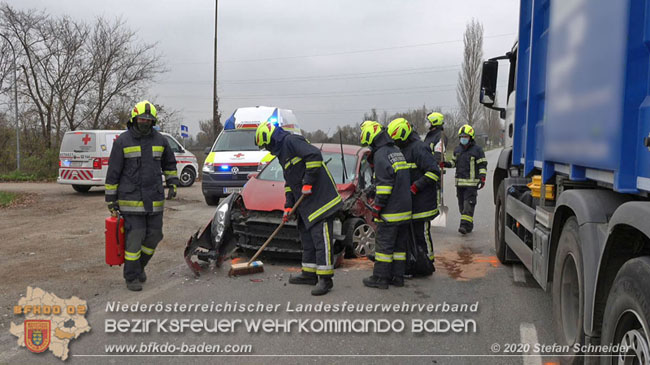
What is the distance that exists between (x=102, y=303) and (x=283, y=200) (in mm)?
2323

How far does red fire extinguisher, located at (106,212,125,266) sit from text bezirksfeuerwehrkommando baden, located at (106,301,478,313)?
648 millimetres

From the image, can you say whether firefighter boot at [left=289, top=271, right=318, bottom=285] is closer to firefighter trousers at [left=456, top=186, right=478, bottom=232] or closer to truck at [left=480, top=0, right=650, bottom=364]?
truck at [left=480, top=0, right=650, bottom=364]

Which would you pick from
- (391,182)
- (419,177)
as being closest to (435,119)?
(419,177)

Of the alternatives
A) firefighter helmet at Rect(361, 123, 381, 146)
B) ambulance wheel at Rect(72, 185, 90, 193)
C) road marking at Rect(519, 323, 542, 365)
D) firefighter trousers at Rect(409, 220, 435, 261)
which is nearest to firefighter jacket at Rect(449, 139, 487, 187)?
firefighter trousers at Rect(409, 220, 435, 261)

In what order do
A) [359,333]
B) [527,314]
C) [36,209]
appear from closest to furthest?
[359,333] → [527,314] → [36,209]

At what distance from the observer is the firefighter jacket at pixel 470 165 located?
8625 millimetres

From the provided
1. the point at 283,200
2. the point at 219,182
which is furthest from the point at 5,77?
the point at 283,200

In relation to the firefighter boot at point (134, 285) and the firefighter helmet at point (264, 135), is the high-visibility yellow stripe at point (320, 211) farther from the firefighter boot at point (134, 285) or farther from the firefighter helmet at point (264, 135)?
the firefighter boot at point (134, 285)

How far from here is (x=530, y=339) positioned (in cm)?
403

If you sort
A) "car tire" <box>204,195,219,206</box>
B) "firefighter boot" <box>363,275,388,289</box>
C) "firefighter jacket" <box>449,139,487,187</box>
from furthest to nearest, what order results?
"car tire" <box>204,195,219,206</box>
"firefighter jacket" <box>449,139,487,187</box>
"firefighter boot" <box>363,275,388,289</box>

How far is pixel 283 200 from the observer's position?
6367 millimetres

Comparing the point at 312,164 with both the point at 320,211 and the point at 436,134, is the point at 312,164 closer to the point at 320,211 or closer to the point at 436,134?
the point at 320,211

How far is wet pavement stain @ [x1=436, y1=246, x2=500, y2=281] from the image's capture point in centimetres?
605

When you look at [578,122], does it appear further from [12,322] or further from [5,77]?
[5,77]
